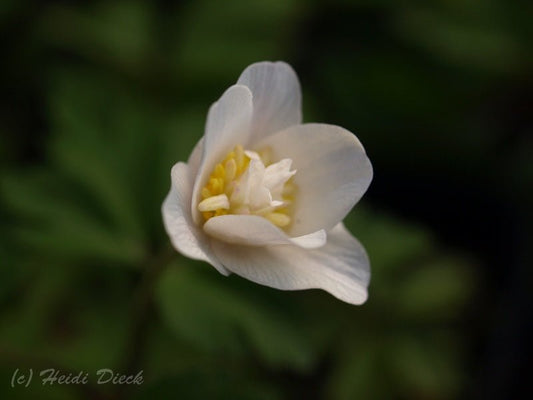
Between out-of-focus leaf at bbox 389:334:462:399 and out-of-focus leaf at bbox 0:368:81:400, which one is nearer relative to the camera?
out-of-focus leaf at bbox 0:368:81:400

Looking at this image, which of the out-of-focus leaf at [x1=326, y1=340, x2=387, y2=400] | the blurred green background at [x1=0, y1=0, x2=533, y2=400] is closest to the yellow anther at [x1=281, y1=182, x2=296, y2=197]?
the blurred green background at [x1=0, y1=0, x2=533, y2=400]

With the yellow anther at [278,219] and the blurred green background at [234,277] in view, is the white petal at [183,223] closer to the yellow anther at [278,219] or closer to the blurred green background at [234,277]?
the yellow anther at [278,219]

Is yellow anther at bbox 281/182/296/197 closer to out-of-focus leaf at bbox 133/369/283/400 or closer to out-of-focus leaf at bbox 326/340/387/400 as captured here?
out-of-focus leaf at bbox 133/369/283/400

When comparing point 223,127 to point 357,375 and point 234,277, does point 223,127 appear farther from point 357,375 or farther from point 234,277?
point 357,375

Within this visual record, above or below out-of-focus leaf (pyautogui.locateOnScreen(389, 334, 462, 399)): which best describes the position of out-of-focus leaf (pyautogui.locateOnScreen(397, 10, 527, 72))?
above


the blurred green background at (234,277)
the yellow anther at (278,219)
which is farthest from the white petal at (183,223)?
the blurred green background at (234,277)

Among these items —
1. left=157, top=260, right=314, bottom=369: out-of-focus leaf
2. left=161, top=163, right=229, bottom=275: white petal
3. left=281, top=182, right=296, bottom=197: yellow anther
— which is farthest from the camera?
left=157, top=260, right=314, bottom=369: out-of-focus leaf

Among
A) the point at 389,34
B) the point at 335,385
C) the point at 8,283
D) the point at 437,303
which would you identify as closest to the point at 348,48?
the point at 389,34

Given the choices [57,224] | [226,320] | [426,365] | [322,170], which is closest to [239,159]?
[322,170]

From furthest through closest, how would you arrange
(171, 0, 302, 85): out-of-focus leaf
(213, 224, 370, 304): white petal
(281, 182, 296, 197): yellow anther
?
(171, 0, 302, 85): out-of-focus leaf, (281, 182, 296, 197): yellow anther, (213, 224, 370, 304): white petal
